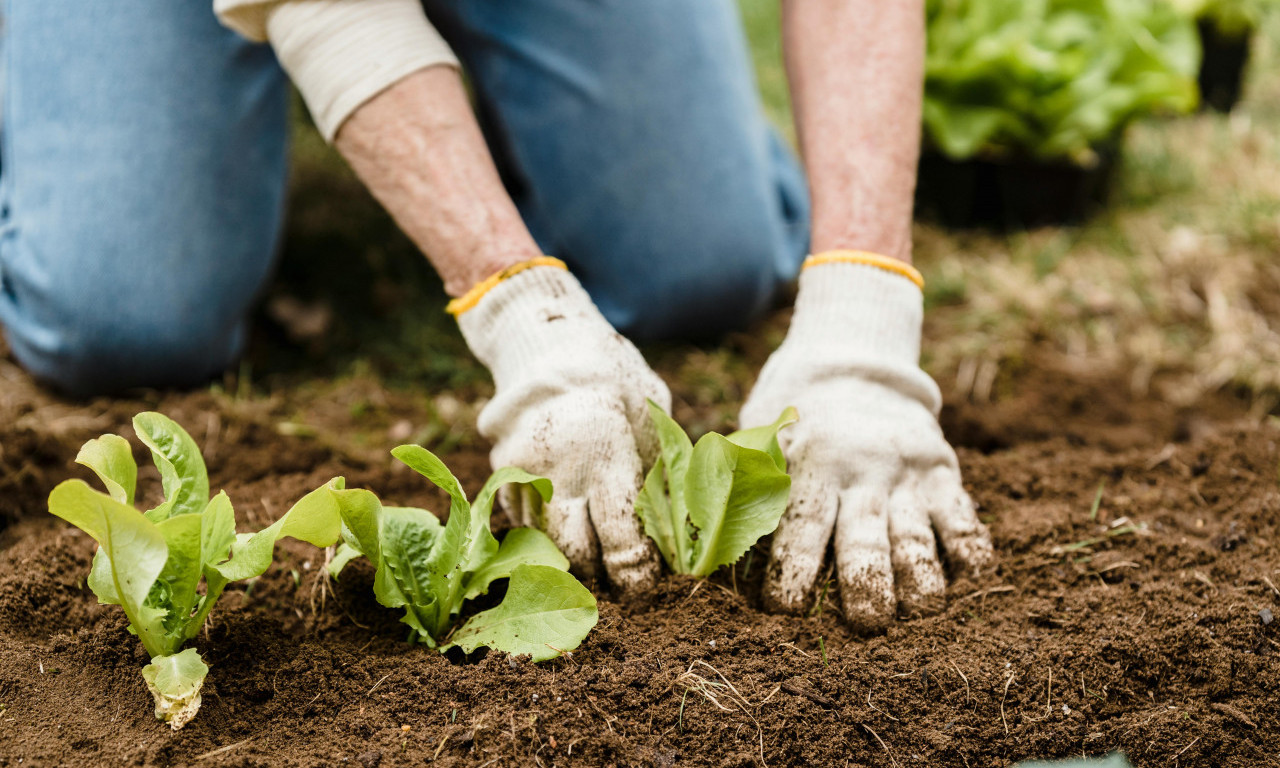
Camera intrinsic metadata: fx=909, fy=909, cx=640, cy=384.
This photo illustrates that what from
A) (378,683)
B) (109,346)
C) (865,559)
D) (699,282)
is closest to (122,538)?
(378,683)

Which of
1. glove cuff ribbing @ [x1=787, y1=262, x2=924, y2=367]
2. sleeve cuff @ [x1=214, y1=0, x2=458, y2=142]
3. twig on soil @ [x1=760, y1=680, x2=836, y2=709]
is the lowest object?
twig on soil @ [x1=760, y1=680, x2=836, y2=709]

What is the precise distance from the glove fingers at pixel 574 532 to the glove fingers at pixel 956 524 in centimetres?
51

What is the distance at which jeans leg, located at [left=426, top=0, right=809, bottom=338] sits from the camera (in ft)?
7.35

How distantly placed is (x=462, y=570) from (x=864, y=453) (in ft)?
1.96

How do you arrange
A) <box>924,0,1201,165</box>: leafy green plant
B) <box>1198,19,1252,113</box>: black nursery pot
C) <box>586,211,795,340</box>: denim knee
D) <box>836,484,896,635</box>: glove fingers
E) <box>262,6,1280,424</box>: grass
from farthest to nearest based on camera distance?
1. <box>1198,19,1252,113</box>: black nursery pot
2. <box>924,0,1201,165</box>: leafy green plant
3. <box>586,211,795,340</box>: denim knee
4. <box>262,6,1280,424</box>: grass
5. <box>836,484,896,635</box>: glove fingers

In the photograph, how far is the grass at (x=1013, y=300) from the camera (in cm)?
216

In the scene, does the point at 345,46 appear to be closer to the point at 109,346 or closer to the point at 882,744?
the point at 109,346

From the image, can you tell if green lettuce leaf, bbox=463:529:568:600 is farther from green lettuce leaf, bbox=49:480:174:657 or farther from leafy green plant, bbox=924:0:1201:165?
leafy green plant, bbox=924:0:1201:165

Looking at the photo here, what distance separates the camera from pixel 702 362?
2.26 m

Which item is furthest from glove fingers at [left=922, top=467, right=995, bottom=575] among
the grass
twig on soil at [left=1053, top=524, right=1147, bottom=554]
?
the grass

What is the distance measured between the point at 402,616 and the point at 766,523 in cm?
53

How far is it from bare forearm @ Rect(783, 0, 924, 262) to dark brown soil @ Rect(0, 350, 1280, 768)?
521 millimetres

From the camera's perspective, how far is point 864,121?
5.18 ft

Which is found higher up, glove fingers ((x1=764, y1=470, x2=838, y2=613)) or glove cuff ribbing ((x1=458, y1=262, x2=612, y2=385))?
glove cuff ribbing ((x1=458, y1=262, x2=612, y2=385))
